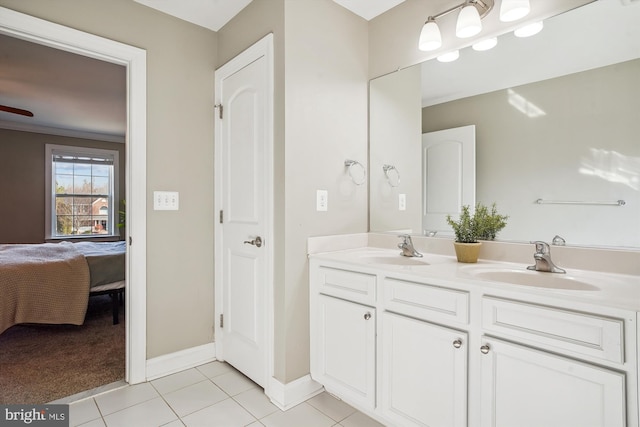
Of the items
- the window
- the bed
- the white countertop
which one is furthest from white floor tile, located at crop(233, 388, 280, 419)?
the window

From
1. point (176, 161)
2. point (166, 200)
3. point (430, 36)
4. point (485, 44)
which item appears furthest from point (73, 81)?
point (485, 44)

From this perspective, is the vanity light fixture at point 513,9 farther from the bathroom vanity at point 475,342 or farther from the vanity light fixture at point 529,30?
the bathroom vanity at point 475,342

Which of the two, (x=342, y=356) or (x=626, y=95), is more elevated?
(x=626, y=95)

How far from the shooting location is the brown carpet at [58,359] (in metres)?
1.94

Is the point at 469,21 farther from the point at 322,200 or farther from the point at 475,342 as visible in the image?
the point at 475,342

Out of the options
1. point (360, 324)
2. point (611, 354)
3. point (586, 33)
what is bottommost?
point (360, 324)

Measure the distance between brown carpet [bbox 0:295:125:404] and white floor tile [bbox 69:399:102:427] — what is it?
158mm

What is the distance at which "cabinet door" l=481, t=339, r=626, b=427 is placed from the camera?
0.92m

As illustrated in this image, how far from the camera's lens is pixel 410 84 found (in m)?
2.05

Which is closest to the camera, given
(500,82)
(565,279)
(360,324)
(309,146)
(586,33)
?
(565,279)

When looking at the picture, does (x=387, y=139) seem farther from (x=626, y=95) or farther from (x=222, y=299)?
(x=222, y=299)

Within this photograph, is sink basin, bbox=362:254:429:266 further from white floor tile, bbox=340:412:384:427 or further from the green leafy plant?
white floor tile, bbox=340:412:384:427

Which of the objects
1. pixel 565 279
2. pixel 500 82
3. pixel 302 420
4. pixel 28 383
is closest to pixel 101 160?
pixel 28 383

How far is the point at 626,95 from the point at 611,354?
1071 millimetres
